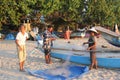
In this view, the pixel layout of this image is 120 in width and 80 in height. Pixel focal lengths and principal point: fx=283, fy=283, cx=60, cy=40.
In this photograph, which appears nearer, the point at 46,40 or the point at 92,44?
the point at 92,44

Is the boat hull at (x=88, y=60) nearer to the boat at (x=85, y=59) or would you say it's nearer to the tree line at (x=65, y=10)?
the boat at (x=85, y=59)

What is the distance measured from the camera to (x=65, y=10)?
3178 centimetres

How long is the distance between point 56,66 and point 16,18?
1646cm

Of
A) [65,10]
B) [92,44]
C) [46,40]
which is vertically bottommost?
[92,44]

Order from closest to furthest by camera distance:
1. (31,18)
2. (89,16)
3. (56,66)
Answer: (56,66), (31,18), (89,16)

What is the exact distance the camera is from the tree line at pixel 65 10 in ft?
89.6

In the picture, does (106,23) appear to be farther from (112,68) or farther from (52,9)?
(112,68)

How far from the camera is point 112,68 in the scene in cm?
1126

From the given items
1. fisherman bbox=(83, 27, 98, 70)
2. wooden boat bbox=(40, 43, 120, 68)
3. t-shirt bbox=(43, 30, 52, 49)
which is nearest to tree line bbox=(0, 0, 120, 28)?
wooden boat bbox=(40, 43, 120, 68)

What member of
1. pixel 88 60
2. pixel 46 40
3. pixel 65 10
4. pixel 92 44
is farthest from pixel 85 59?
pixel 65 10

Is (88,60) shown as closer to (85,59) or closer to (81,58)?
(85,59)

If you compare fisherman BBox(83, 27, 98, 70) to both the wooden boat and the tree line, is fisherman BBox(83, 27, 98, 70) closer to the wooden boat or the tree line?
the wooden boat

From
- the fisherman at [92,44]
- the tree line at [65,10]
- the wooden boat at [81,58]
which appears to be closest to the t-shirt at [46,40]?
the wooden boat at [81,58]

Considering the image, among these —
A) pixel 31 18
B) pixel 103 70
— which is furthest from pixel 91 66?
pixel 31 18
